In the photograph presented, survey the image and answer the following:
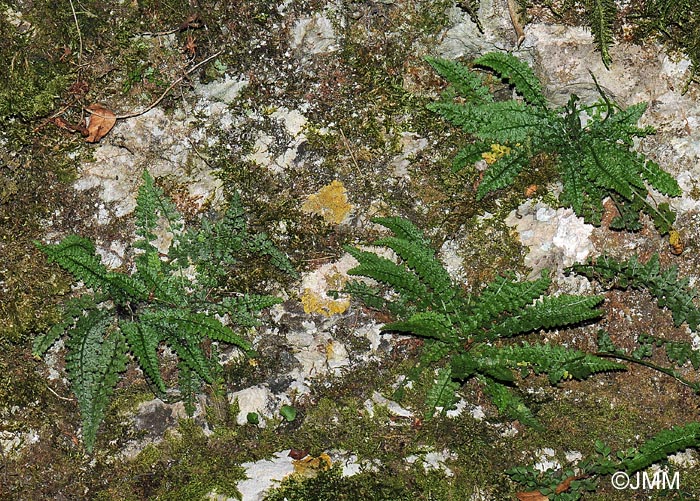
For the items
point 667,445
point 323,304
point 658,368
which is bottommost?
point 667,445

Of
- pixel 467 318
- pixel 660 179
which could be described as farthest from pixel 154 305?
pixel 660 179

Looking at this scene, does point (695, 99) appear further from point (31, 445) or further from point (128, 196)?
point (31, 445)

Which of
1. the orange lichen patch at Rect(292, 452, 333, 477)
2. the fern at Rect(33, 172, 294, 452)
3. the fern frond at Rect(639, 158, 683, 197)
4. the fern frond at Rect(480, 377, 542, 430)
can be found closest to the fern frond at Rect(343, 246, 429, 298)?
the fern at Rect(33, 172, 294, 452)

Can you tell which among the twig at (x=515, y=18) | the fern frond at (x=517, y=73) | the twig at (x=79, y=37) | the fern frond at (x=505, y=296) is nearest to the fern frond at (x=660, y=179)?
the fern frond at (x=517, y=73)

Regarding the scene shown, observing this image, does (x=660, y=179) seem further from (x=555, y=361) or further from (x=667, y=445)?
(x=667, y=445)

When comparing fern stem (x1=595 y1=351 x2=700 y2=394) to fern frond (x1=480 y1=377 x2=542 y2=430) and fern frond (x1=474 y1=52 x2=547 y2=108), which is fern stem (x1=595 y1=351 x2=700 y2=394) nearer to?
fern frond (x1=480 y1=377 x2=542 y2=430)

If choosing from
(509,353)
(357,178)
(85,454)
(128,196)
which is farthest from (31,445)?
(509,353)
